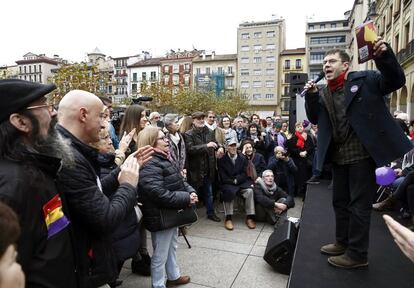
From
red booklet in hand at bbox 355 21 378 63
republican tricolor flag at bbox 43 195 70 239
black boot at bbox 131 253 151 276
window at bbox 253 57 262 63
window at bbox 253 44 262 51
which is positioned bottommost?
black boot at bbox 131 253 151 276

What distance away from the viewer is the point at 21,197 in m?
1.28

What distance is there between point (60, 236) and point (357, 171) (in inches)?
90.3

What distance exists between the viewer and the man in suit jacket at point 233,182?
5.79 m

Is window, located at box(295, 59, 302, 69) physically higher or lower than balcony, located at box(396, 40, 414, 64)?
higher

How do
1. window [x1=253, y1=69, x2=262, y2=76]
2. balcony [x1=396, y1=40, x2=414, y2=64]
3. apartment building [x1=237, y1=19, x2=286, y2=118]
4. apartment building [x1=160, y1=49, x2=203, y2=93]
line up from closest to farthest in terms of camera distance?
balcony [x1=396, y1=40, x2=414, y2=64], apartment building [x1=237, y1=19, x2=286, y2=118], window [x1=253, y1=69, x2=262, y2=76], apartment building [x1=160, y1=49, x2=203, y2=93]

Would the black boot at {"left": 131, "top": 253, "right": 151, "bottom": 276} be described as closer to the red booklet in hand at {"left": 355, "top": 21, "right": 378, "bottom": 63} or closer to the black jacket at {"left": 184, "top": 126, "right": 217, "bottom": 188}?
the black jacket at {"left": 184, "top": 126, "right": 217, "bottom": 188}

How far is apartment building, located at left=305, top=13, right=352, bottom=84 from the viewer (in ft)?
196

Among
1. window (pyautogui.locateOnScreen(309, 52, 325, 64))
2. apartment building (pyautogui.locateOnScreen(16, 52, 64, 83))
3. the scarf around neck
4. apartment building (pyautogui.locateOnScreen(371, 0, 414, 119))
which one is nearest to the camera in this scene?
the scarf around neck

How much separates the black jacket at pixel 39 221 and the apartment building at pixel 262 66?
6026 cm

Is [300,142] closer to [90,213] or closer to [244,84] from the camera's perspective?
[90,213]

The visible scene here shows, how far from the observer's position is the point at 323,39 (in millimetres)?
61812

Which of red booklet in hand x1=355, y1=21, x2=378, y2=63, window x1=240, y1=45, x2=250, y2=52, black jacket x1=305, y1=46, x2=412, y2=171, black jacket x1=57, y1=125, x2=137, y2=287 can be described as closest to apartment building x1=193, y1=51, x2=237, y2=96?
window x1=240, y1=45, x2=250, y2=52

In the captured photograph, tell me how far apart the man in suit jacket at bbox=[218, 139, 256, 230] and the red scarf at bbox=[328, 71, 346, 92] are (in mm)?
3355

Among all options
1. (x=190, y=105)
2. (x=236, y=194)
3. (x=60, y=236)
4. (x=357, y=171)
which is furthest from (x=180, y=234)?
(x=190, y=105)
